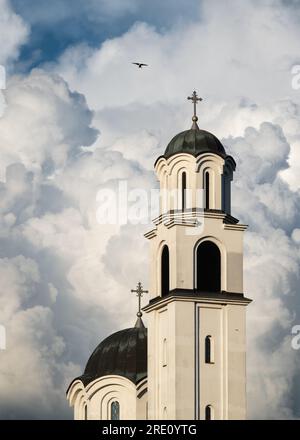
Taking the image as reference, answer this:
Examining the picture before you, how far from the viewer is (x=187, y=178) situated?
2842 inches

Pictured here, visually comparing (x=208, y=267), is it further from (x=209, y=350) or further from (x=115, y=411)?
(x=115, y=411)

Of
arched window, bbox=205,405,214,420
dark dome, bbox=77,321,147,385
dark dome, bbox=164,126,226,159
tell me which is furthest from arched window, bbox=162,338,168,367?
dark dome, bbox=164,126,226,159

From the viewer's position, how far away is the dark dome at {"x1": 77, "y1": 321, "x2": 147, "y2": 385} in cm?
7888

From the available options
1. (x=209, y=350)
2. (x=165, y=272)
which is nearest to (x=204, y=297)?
(x=209, y=350)

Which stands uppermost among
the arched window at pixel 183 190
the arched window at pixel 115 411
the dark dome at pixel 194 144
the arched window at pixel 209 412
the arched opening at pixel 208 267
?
the dark dome at pixel 194 144

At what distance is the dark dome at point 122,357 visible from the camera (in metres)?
78.9

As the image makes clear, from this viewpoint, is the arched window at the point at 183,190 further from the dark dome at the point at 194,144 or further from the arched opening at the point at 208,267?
the arched opening at the point at 208,267

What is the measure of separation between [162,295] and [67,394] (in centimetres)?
1195

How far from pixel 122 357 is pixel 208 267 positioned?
9554mm

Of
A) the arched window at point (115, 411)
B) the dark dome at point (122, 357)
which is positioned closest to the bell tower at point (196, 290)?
the dark dome at point (122, 357)

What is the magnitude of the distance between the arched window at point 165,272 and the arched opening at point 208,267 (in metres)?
1.28
